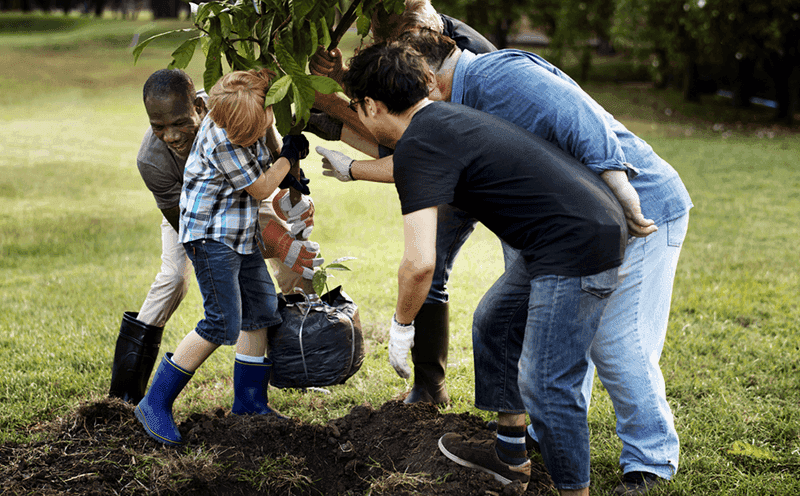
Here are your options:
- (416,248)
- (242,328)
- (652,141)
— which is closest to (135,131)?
(652,141)

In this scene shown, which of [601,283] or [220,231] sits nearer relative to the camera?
[601,283]

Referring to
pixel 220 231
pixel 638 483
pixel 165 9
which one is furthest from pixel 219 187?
pixel 165 9

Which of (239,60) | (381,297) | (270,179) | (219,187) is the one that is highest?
(239,60)

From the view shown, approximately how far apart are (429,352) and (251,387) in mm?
951

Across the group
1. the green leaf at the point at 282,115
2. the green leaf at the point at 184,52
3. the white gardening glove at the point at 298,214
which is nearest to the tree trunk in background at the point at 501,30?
the white gardening glove at the point at 298,214

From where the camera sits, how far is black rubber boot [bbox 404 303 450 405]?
375 cm

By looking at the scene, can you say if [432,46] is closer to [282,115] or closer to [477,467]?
[282,115]

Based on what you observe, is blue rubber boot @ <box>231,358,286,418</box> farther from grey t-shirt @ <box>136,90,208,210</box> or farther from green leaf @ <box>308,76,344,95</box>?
green leaf @ <box>308,76,344,95</box>

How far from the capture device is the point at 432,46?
2744mm

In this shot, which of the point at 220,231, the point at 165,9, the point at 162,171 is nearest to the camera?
the point at 220,231

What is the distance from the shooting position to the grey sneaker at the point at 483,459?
9.74ft

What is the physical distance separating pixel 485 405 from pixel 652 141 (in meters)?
15.8

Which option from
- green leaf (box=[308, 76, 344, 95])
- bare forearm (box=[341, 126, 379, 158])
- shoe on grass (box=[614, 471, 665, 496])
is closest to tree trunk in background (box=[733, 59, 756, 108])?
bare forearm (box=[341, 126, 379, 158])

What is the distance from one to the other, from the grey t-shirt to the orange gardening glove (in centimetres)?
59
